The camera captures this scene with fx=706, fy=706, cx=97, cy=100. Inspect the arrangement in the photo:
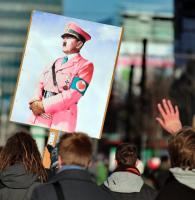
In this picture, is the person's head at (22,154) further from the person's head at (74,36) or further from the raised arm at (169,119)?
the person's head at (74,36)

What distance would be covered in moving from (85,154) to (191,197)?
648 mm

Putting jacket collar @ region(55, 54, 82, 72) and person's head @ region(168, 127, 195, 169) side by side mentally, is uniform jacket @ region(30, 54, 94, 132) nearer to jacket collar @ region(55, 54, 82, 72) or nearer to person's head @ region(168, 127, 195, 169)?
jacket collar @ region(55, 54, 82, 72)

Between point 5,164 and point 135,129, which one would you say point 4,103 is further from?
point 5,164

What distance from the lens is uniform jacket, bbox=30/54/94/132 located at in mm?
5805

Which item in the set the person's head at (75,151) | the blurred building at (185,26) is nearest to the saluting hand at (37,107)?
the person's head at (75,151)

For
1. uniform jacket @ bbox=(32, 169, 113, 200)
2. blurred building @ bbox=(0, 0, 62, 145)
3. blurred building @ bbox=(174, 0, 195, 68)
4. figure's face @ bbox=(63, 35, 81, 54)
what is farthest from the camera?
blurred building @ bbox=(0, 0, 62, 145)

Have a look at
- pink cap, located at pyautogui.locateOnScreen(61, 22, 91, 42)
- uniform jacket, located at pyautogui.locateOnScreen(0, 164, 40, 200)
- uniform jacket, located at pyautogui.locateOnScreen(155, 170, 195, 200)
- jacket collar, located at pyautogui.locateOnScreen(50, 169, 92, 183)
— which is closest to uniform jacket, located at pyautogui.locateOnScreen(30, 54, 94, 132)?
pink cap, located at pyautogui.locateOnScreen(61, 22, 91, 42)

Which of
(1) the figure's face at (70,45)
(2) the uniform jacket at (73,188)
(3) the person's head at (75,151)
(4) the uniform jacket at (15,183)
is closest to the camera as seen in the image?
(2) the uniform jacket at (73,188)

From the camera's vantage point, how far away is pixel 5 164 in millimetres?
4930

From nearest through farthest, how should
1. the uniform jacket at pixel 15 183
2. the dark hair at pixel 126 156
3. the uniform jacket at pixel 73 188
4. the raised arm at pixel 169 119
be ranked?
1. the uniform jacket at pixel 73 188
2. the raised arm at pixel 169 119
3. the uniform jacket at pixel 15 183
4. the dark hair at pixel 126 156

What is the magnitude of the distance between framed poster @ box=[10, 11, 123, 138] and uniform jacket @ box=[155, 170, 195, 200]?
2.15 metres

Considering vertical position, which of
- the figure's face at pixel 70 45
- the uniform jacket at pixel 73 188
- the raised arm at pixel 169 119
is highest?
the figure's face at pixel 70 45

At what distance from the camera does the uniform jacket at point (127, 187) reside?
5012 mm

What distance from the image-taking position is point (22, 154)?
4957 millimetres
